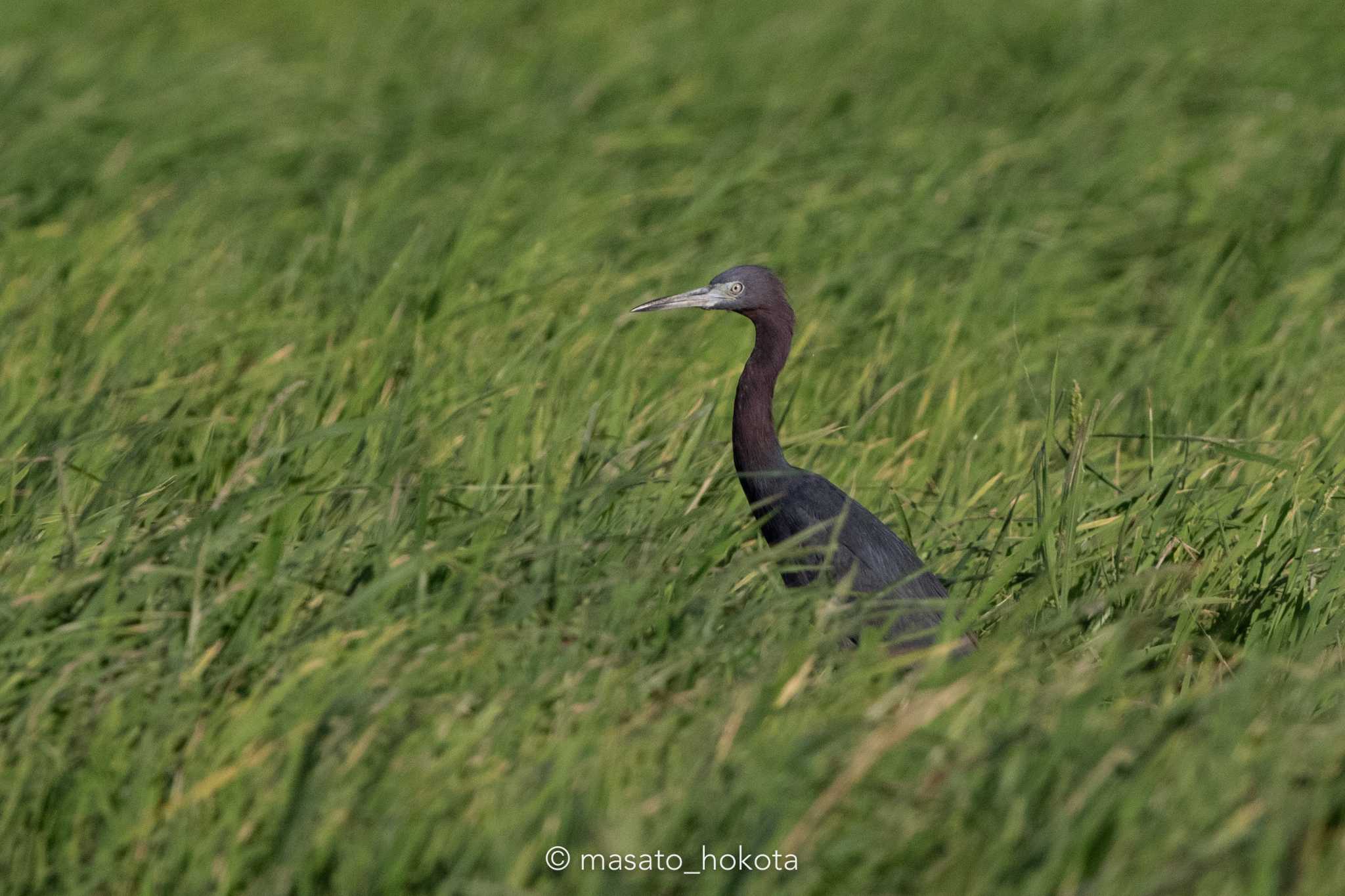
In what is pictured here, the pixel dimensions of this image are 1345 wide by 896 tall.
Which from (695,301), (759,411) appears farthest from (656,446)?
(695,301)

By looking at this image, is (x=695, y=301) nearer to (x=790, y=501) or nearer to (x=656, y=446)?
(x=656, y=446)

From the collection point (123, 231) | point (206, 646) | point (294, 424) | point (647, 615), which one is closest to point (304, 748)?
point (206, 646)

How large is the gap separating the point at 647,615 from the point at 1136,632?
90cm

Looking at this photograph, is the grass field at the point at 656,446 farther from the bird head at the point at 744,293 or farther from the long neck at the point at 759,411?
the bird head at the point at 744,293

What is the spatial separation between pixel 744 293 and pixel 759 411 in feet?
1.32

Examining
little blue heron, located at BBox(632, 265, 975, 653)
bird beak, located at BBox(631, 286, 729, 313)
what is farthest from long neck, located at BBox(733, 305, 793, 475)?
bird beak, located at BBox(631, 286, 729, 313)

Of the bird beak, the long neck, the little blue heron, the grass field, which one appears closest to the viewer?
the grass field

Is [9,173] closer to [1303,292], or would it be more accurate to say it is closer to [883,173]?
[883,173]

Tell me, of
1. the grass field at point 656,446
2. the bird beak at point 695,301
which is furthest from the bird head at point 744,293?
the grass field at point 656,446

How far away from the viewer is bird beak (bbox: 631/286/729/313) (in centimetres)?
439

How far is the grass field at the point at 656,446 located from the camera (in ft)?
8.98

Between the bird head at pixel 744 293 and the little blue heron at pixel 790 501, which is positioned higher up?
the bird head at pixel 744 293

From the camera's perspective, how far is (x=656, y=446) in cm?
407

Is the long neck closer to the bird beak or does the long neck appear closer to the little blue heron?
the little blue heron
